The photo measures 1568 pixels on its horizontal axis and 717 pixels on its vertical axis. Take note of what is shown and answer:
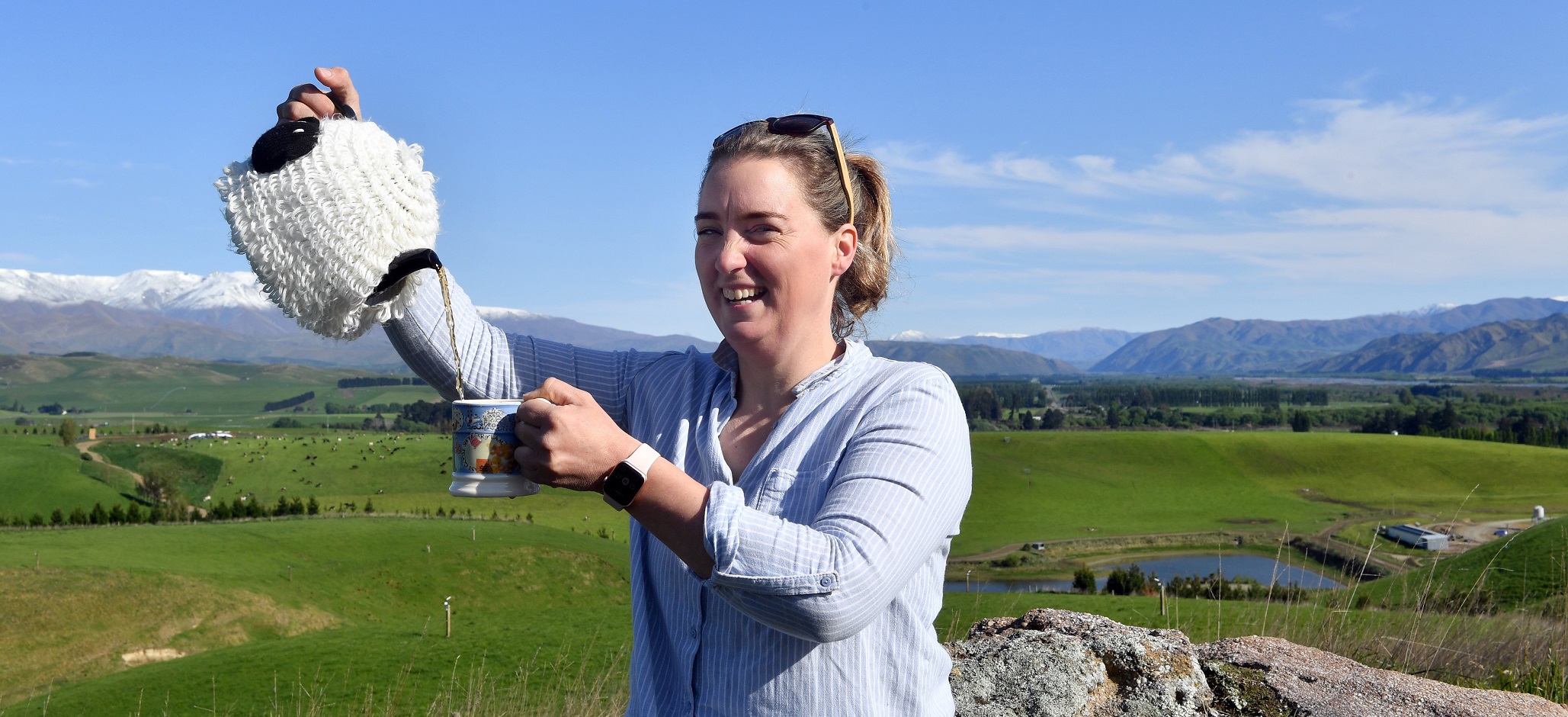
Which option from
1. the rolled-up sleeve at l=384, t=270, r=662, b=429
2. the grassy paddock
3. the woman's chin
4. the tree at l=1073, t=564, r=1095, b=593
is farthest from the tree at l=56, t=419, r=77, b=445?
the woman's chin

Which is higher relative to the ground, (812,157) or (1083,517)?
(812,157)

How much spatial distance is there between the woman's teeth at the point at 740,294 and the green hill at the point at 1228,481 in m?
72.0

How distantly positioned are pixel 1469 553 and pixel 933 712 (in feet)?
115

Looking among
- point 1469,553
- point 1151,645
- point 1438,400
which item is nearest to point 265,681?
point 1151,645

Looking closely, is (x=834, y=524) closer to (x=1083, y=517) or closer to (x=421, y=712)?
(x=421, y=712)

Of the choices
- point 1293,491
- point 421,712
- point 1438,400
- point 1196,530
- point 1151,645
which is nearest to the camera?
point 1151,645

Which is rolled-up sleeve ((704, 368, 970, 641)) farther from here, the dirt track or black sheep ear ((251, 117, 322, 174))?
the dirt track

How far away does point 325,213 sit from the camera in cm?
204

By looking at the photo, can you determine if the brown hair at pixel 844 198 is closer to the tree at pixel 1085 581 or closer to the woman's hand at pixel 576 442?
the woman's hand at pixel 576 442

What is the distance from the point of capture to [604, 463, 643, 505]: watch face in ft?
4.90

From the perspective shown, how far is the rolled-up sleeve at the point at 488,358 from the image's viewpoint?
230cm

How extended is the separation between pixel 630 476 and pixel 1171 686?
2241mm

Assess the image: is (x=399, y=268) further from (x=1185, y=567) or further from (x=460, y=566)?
(x=1185, y=567)

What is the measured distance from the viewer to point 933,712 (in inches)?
76.1
